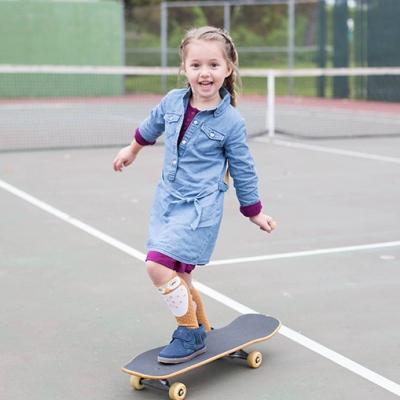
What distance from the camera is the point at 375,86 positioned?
22.8 metres

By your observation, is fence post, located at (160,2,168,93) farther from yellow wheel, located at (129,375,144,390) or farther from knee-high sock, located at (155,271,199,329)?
yellow wheel, located at (129,375,144,390)

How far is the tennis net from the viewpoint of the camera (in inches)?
Answer: 551

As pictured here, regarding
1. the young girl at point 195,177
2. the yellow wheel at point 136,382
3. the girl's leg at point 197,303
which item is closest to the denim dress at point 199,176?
the young girl at point 195,177

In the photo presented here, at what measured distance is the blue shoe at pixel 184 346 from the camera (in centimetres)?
344

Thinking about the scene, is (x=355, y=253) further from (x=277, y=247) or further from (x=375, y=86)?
(x=375, y=86)

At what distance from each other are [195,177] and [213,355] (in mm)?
808

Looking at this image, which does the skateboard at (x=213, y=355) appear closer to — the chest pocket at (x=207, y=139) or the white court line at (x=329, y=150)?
the chest pocket at (x=207, y=139)

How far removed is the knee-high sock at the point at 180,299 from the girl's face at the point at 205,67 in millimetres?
840

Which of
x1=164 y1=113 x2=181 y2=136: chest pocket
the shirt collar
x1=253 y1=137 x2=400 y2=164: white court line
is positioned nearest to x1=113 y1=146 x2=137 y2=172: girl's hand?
x1=164 y1=113 x2=181 y2=136: chest pocket

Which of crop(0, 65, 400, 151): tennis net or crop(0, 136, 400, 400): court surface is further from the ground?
crop(0, 65, 400, 151): tennis net

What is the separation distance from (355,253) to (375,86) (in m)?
17.8

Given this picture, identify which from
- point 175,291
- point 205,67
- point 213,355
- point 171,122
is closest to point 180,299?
point 175,291

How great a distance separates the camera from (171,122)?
3.59 m

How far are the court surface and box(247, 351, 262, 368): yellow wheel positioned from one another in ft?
0.12
